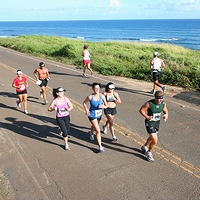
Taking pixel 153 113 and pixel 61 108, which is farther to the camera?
pixel 61 108

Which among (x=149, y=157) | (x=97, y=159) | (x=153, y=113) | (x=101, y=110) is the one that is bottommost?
(x=97, y=159)

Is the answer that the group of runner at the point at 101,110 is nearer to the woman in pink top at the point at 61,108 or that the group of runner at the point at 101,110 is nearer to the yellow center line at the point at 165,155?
the woman in pink top at the point at 61,108

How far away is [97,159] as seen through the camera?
265 inches

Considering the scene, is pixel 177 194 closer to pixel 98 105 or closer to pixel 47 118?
pixel 98 105

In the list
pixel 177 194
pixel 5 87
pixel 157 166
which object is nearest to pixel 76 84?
pixel 5 87

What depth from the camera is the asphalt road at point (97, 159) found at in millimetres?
5473

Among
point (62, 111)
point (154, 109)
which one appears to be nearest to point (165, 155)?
point (154, 109)

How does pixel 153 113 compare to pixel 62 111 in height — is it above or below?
above

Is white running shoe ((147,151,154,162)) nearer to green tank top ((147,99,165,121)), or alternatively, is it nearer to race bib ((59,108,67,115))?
green tank top ((147,99,165,121))

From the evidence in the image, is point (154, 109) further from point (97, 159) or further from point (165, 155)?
point (97, 159)

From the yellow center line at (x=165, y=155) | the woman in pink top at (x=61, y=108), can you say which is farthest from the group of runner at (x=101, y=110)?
the yellow center line at (x=165, y=155)

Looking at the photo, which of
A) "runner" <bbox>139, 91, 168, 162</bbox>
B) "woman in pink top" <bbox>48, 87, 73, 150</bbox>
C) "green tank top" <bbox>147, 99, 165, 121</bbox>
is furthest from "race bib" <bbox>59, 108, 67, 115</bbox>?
"green tank top" <bbox>147, 99, 165, 121</bbox>

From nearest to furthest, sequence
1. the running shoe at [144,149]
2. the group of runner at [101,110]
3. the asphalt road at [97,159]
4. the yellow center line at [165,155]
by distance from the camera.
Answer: the asphalt road at [97,159]
the yellow center line at [165,155]
the group of runner at [101,110]
the running shoe at [144,149]

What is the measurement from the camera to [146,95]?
500 inches
